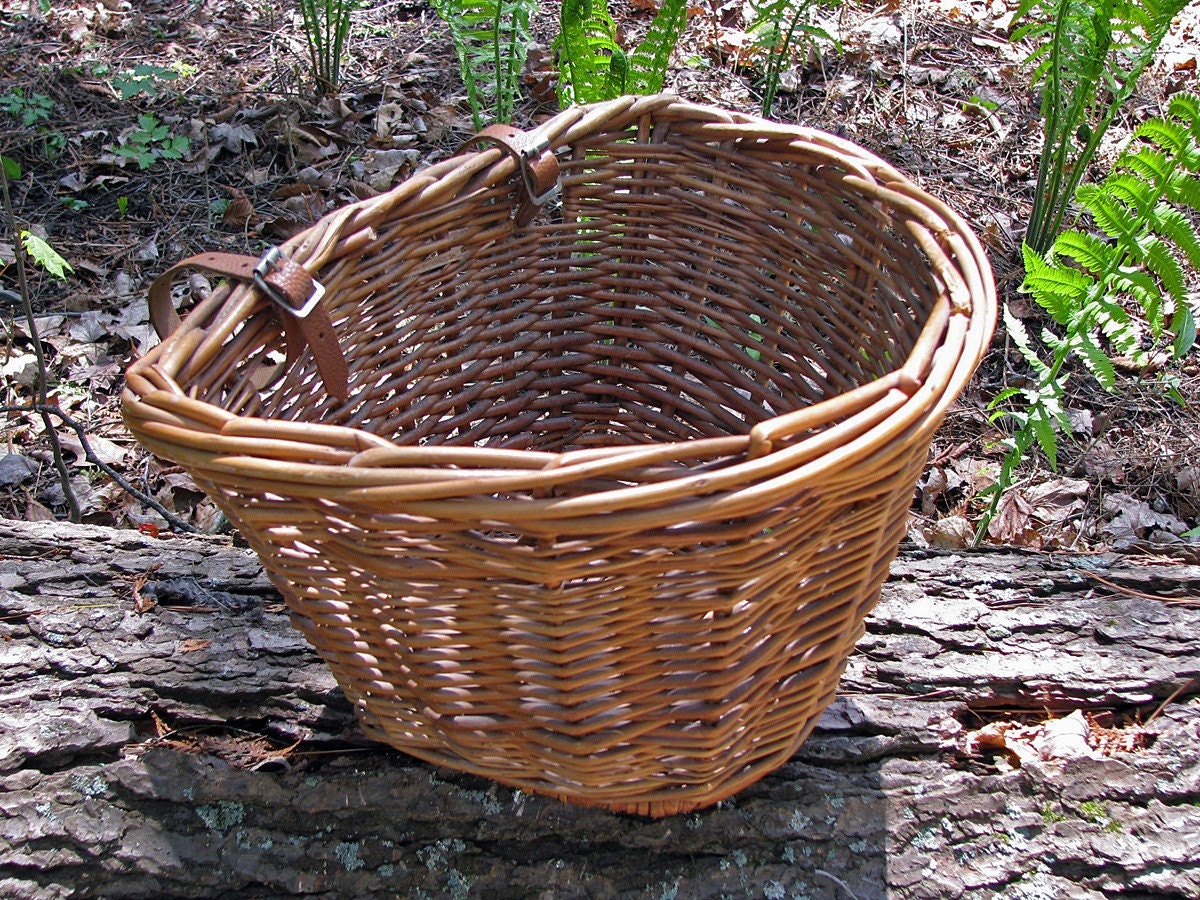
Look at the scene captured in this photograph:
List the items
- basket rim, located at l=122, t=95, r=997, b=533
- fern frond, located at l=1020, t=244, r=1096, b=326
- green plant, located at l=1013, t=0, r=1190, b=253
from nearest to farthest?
basket rim, located at l=122, t=95, r=997, b=533 → fern frond, located at l=1020, t=244, r=1096, b=326 → green plant, located at l=1013, t=0, r=1190, b=253

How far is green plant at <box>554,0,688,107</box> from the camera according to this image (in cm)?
167

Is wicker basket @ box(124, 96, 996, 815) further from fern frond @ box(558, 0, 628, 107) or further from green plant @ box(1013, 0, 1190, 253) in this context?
green plant @ box(1013, 0, 1190, 253)

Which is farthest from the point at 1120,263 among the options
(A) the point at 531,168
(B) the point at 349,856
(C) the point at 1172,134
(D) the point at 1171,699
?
(B) the point at 349,856

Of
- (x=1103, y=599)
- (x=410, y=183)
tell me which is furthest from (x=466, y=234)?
(x=1103, y=599)

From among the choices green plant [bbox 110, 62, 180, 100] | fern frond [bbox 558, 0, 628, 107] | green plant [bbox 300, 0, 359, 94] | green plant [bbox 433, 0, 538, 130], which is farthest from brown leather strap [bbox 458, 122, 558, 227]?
green plant [bbox 110, 62, 180, 100]

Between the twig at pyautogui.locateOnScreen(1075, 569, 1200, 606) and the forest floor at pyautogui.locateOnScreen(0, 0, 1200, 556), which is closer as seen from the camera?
the twig at pyautogui.locateOnScreen(1075, 569, 1200, 606)

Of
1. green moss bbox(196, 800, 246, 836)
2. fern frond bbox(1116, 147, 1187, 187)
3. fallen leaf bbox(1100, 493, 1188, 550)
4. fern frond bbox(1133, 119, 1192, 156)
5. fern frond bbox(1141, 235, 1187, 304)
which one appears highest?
fern frond bbox(1133, 119, 1192, 156)

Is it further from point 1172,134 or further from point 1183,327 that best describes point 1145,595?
point 1172,134

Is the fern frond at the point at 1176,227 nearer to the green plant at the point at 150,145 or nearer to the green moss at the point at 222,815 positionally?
the green moss at the point at 222,815

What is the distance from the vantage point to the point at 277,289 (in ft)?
3.42

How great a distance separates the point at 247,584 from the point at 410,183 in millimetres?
582

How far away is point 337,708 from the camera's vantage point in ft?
3.76

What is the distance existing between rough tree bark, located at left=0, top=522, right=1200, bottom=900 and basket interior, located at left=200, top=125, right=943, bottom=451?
1.18 feet

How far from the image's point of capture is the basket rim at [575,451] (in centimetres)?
70
